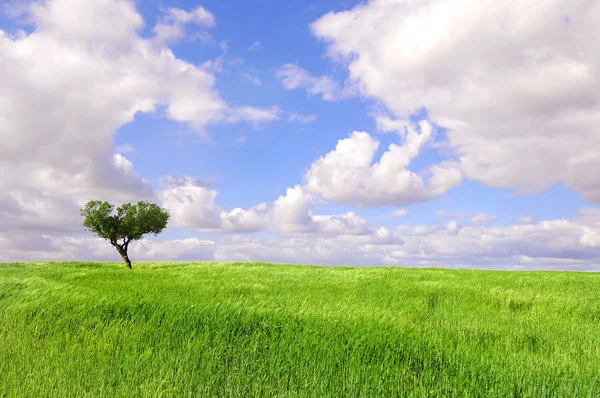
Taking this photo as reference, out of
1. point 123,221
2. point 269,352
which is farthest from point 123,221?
point 269,352

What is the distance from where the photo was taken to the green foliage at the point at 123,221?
47.0 m

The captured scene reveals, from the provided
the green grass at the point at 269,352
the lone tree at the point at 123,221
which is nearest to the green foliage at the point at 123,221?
the lone tree at the point at 123,221

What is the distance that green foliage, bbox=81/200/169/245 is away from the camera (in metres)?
47.0

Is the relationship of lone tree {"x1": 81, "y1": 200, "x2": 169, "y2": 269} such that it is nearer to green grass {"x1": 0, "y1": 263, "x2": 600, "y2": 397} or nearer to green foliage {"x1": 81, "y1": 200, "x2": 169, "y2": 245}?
green foliage {"x1": 81, "y1": 200, "x2": 169, "y2": 245}

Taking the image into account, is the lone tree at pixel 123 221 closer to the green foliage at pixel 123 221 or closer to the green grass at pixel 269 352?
the green foliage at pixel 123 221

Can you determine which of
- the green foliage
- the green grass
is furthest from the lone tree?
the green grass

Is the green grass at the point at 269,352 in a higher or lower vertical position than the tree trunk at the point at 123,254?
lower

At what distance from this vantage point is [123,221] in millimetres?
47781

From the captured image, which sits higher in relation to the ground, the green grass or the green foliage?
the green foliage

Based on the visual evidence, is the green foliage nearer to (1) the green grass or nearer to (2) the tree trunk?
(2) the tree trunk

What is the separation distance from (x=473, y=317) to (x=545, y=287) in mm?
11892

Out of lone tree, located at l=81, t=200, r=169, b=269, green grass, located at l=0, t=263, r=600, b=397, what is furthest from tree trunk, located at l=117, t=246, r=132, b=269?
green grass, located at l=0, t=263, r=600, b=397

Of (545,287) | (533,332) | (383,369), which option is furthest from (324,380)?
(545,287)

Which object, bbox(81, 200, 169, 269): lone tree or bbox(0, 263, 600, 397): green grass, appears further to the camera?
bbox(81, 200, 169, 269): lone tree
